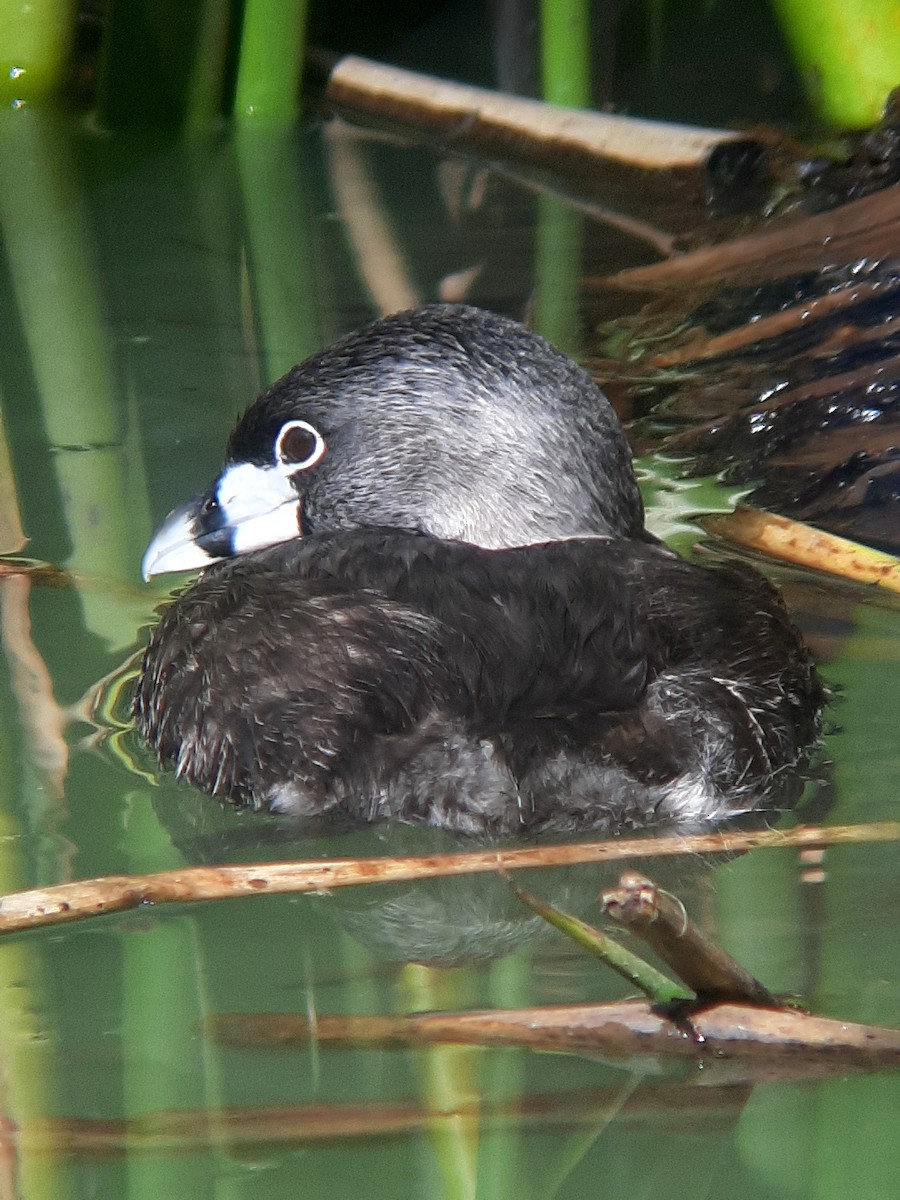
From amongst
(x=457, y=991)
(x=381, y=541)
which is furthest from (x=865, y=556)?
(x=457, y=991)

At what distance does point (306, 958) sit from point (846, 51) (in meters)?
3.73

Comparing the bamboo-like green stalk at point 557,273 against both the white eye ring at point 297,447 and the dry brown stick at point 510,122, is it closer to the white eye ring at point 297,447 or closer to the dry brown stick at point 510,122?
the dry brown stick at point 510,122

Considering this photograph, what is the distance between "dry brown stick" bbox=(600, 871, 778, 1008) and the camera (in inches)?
81.7

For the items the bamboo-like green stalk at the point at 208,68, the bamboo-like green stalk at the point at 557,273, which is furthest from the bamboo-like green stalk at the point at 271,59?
the bamboo-like green stalk at the point at 557,273

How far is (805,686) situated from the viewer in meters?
3.25

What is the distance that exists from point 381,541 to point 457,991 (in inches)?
34.5

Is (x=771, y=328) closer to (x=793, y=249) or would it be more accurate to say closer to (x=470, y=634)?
(x=793, y=249)

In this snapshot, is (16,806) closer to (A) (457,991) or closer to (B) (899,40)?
(A) (457,991)

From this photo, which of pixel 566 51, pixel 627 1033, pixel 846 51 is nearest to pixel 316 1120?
pixel 627 1033

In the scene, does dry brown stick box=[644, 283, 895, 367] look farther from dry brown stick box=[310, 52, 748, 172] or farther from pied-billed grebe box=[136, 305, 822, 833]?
pied-billed grebe box=[136, 305, 822, 833]

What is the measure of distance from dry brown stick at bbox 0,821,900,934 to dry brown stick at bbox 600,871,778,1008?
0.48 meters

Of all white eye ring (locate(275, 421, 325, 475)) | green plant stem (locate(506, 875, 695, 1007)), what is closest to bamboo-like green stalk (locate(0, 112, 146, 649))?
white eye ring (locate(275, 421, 325, 475))

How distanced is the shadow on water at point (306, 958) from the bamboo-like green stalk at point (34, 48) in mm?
2690

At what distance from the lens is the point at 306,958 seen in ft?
9.08
